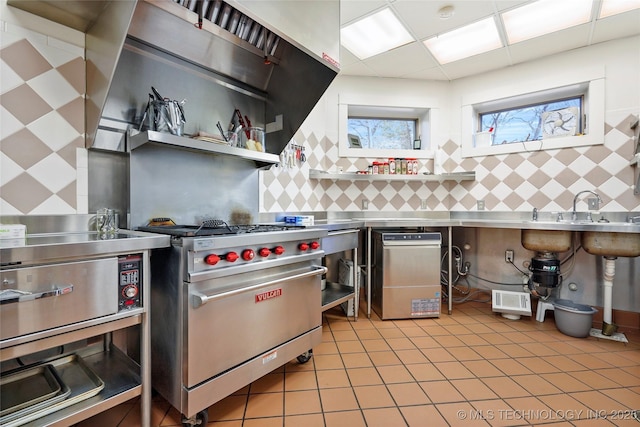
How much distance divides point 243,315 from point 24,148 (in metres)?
1.30

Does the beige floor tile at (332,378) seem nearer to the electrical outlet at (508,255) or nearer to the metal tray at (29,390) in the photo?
the metal tray at (29,390)

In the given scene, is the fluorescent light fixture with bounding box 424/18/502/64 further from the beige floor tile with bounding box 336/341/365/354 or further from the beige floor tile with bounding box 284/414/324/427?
the beige floor tile with bounding box 284/414/324/427

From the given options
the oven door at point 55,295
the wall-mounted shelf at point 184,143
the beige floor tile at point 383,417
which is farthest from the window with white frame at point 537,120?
the oven door at point 55,295

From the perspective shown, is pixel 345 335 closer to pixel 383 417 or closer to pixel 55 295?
pixel 383 417

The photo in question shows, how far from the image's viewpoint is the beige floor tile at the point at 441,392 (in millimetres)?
1491

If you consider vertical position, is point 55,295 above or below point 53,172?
below

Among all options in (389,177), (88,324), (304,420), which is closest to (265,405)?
(304,420)

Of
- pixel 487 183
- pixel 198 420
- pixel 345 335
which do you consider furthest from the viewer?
pixel 487 183

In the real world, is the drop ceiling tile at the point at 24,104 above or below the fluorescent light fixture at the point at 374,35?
below

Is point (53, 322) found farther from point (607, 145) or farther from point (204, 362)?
point (607, 145)

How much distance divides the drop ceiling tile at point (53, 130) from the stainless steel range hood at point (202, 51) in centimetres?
8


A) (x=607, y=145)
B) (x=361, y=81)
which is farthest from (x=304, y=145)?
(x=607, y=145)

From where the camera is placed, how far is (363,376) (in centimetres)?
169

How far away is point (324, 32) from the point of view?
1.84 metres
